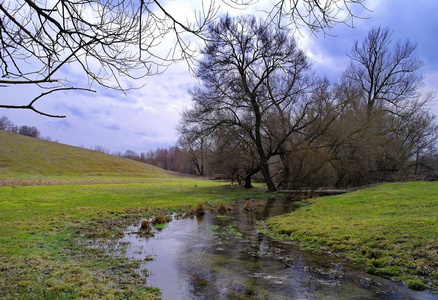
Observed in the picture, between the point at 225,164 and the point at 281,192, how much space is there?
6.25 meters

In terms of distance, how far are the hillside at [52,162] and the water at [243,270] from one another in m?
40.2

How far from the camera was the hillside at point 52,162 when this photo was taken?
47.8m

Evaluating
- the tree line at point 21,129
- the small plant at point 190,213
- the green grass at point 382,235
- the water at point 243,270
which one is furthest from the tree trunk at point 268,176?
the tree line at point 21,129

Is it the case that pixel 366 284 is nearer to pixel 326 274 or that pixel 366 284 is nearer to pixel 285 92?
pixel 326 274

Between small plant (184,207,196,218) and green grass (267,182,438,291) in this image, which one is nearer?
green grass (267,182,438,291)

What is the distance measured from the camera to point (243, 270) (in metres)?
6.34

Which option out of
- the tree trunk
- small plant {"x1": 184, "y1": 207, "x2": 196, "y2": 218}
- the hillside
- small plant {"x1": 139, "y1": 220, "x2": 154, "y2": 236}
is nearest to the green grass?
small plant {"x1": 184, "y1": 207, "x2": 196, "y2": 218}

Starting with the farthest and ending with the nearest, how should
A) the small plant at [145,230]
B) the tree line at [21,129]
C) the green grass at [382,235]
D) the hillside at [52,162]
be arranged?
the tree line at [21,129]
the hillside at [52,162]
the small plant at [145,230]
the green grass at [382,235]

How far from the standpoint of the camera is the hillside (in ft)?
157

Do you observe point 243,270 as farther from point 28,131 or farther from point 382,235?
point 28,131

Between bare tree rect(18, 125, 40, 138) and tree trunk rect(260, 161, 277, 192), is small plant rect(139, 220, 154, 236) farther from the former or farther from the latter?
bare tree rect(18, 125, 40, 138)

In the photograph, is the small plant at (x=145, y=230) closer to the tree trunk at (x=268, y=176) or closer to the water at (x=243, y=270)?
the water at (x=243, y=270)

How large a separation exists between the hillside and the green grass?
4070 centimetres

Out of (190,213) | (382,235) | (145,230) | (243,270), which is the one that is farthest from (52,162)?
(382,235)
